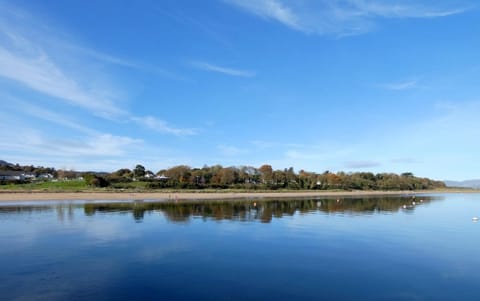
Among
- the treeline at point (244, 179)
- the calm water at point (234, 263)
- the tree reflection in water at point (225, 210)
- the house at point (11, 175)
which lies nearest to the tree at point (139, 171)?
the treeline at point (244, 179)

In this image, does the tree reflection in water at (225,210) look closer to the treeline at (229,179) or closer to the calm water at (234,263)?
the calm water at (234,263)

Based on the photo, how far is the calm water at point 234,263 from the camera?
14.3 m

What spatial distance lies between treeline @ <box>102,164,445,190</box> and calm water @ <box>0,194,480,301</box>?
79.8 m

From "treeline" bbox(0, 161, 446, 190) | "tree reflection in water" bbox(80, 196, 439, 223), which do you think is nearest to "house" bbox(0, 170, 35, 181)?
"treeline" bbox(0, 161, 446, 190)

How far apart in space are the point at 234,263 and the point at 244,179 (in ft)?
387

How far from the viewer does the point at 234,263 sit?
1934 cm

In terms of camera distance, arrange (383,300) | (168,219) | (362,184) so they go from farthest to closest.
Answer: (362,184) < (168,219) < (383,300)

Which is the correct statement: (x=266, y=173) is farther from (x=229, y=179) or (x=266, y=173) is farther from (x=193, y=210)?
(x=193, y=210)

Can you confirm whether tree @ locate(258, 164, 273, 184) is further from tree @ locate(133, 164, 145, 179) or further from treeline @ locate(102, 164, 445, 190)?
tree @ locate(133, 164, 145, 179)

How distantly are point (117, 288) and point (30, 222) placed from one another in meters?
24.6

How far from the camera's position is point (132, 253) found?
70.3 ft

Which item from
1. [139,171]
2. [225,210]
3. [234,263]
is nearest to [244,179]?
[139,171]

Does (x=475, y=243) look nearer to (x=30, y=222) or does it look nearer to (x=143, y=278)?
(x=143, y=278)

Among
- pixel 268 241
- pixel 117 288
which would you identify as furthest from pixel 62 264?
pixel 268 241
